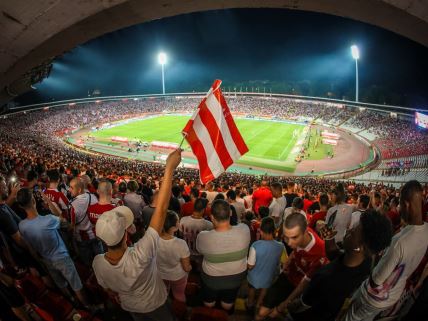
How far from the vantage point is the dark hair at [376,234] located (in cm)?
258

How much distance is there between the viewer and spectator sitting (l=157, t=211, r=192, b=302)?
12.6 feet

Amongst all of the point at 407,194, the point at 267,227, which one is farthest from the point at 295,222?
Answer: the point at 407,194

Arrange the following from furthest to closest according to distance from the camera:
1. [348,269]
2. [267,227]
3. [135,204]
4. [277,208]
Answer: [277,208] → [135,204] → [267,227] → [348,269]

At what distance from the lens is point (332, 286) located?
2.70 m

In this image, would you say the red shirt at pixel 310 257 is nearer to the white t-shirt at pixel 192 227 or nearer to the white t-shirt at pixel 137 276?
the white t-shirt at pixel 137 276

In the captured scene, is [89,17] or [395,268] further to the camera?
[89,17]

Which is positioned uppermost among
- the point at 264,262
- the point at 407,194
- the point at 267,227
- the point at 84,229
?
the point at 407,194

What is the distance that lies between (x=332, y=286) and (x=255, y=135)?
150 ft

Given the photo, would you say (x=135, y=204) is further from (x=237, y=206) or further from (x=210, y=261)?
(x=210, y=261)

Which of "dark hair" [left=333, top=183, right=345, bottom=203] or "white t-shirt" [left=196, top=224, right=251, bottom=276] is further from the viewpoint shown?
"dark hair" [left=333, top=183, right=345, bottom=203]

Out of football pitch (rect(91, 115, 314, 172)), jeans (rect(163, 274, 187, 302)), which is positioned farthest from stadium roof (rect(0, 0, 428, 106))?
football pitch (rect(91, 115, 314, 172))

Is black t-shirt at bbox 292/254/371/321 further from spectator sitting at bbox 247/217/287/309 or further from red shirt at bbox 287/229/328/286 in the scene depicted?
spectator sitting at bbox 247/217/287/309

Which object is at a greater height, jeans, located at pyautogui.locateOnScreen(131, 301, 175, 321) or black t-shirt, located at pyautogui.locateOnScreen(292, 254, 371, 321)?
black t-shirt, located at pyautogui.locateOnScreen(292, 254, 371, 321)

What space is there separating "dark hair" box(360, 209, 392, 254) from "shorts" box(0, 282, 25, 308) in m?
3.28
